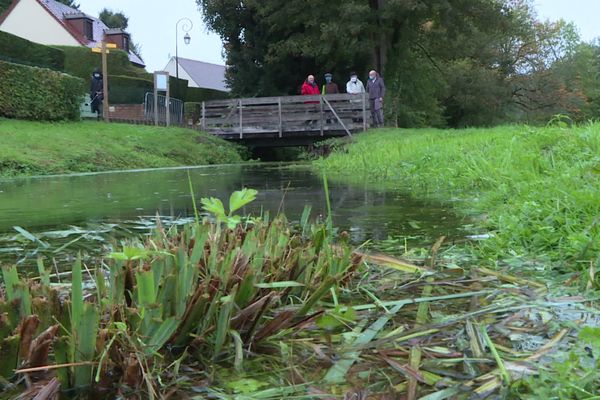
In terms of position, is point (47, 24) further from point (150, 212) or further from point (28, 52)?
point (150, 212)

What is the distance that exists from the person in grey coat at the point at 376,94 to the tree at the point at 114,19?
5943cm

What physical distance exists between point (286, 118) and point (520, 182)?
16394 millimetres

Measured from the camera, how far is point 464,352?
1390mm

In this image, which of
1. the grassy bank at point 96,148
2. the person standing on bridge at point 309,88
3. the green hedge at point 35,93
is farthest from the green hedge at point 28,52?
the person standing on bridge at point 309,88

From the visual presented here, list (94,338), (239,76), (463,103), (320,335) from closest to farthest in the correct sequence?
1. (94,338)
2. (320,335)
3. (239,76)
4. (463,103)

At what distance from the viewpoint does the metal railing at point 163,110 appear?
2241cm

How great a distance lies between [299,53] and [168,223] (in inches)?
849

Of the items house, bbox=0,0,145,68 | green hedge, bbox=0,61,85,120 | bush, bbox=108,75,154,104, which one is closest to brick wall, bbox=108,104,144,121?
bush, bbox=108,75,154,104

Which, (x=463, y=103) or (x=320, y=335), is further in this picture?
(x=463, y=103)

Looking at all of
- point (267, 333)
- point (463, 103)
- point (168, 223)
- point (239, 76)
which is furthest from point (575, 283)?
point (463, 103)

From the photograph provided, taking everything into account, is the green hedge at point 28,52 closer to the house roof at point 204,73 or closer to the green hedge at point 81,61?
the green hedge at point 81,61

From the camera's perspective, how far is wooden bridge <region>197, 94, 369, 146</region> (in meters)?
19.7

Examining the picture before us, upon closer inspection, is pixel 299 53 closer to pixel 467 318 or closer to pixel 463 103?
pixel 463 103

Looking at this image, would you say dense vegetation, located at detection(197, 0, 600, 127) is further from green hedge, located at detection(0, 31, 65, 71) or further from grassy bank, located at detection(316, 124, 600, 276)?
grassy bank, located at detection(316, 124, 600, 276)
